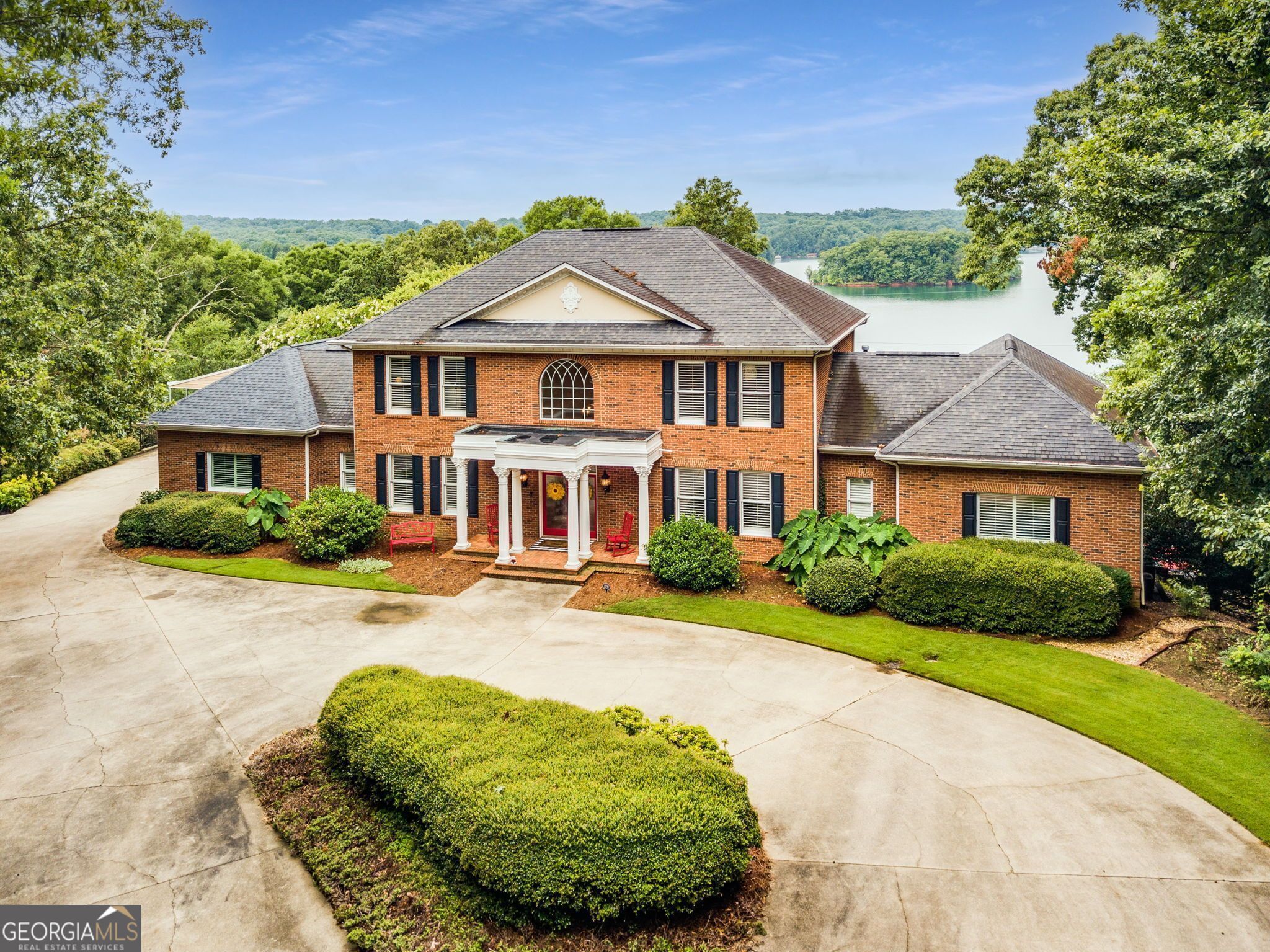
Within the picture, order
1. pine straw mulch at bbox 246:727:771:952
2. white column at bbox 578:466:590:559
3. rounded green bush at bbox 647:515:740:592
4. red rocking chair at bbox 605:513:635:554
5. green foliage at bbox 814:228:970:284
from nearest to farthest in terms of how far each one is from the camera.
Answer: pine straw mulch at bbox 246:727:771:952
rounded green bush at bbox 647:515:740:592
white column at bbox 578:466:590:559
red rocking chair at bbox 605:513:635:554
green foliage at bbox 814:228:970:284

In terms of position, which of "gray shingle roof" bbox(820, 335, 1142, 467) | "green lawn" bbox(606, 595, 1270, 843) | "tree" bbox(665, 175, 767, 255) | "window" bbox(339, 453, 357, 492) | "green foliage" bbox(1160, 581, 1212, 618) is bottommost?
"green lawn" bbox(606, 595, 1270, 843)

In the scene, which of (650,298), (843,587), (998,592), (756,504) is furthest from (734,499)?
(998,592)

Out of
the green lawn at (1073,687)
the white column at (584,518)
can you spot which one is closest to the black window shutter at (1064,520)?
the green lawn at (1073,687)

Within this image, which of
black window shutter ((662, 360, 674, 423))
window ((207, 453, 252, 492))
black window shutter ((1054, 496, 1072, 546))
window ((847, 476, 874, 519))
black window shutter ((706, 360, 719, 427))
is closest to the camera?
black window shutter ((1054, 496, 1072, 546))

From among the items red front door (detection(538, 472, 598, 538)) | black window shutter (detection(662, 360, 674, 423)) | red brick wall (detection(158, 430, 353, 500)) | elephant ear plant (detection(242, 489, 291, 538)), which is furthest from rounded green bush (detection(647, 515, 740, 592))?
elephant ear plant (detection(242, 489, 291, 538))

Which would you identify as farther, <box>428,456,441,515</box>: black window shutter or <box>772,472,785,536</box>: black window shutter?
<box>428,456,441,515</box>: black window shutter

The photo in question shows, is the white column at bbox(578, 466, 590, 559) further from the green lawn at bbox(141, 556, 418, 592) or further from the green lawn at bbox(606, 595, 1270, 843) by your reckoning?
the green lawn at bbox(141, 556, 418, 592)

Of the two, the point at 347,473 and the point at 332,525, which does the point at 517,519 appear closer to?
the point at 332,525

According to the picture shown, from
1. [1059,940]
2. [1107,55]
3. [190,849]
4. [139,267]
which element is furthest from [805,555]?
[139,267]
